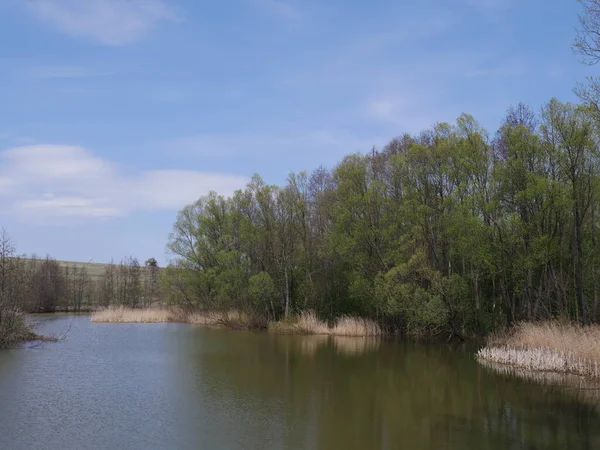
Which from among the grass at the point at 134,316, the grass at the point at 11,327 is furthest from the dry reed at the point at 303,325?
the grass at the point at 11,327

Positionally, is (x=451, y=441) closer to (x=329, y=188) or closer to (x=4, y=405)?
(x=4, y=405)

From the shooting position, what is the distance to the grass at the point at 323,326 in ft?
116

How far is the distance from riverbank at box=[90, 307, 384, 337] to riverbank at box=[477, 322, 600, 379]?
1194 cm

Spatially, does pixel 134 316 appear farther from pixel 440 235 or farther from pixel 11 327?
pixel 440 235

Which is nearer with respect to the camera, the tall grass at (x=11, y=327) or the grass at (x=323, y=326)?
the tall grass at (x=11, y=327)

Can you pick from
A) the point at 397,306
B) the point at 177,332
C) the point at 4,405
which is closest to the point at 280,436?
the point at 4,405

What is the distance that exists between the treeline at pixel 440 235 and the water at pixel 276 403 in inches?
233

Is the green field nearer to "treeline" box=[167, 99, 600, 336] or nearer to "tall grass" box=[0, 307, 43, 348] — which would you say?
"treeline" box=[167, 99, 600, 336]

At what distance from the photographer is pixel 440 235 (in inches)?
1272

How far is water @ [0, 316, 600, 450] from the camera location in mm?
11484

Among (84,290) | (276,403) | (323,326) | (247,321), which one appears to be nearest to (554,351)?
(276,403)

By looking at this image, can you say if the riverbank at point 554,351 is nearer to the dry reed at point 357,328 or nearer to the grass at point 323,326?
the dry reed at point 357,328

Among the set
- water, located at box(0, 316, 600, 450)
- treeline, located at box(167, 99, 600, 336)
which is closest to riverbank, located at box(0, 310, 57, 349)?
water, located at box(0, 316, 600, 450)

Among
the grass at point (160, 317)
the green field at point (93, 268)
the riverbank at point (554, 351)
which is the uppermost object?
the green field at point (93, 268)
